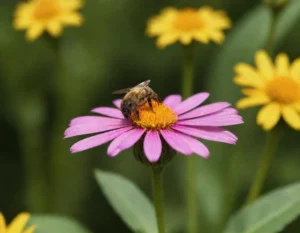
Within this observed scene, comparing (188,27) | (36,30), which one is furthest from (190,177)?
(36,30)

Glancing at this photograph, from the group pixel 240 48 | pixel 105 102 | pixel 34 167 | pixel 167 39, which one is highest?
pixel 167 39

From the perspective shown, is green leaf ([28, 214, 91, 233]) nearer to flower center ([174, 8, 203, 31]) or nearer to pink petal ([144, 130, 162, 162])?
pink petal ([144, 130, 162, 162])

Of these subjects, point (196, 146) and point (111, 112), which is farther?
point (111, 112)

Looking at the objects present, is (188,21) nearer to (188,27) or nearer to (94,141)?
(188,27)

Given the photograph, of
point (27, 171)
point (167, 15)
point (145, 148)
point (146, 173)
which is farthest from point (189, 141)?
point (27, 171)

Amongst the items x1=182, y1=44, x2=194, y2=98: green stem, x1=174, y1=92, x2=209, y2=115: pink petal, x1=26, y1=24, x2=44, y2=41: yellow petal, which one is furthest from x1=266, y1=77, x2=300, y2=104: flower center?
x1=26, y1=24, x2=44, y2=41: yellow petal

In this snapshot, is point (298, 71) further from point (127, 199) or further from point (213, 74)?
point (127, 199)

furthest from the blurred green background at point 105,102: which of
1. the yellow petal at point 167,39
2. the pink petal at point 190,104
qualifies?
the pink petal at point 190,104
